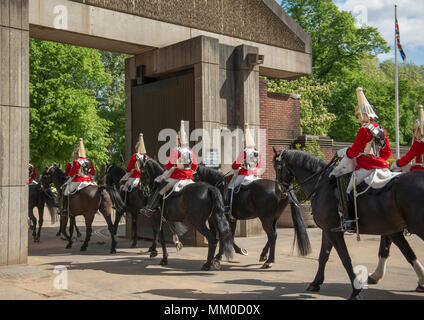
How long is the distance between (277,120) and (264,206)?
781 centimetres

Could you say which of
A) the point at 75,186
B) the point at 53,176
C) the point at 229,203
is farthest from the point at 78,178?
the point at 229,203

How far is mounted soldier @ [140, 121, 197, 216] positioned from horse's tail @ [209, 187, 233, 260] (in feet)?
3.05

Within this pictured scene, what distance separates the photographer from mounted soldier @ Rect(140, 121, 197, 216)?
984cm

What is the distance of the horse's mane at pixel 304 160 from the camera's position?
299 inches

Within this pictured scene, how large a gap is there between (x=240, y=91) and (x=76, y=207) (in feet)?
18.1

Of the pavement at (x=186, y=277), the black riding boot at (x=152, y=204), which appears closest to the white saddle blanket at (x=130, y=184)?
the pavement at (x=186, y=277)

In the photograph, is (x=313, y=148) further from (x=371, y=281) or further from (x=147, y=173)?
(x=371, y=281)

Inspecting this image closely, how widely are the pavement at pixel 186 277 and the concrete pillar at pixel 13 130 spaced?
0.58m

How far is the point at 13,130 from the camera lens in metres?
8.95

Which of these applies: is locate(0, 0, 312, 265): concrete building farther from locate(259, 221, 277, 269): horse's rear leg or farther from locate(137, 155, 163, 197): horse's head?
locate(259, 221, 277, 269): horse's rear leg

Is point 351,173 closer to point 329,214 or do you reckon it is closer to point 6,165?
point 329,214

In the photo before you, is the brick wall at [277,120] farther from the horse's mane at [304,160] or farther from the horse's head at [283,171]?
the horse's mane at [304,160]

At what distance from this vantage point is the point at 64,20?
11.3 m

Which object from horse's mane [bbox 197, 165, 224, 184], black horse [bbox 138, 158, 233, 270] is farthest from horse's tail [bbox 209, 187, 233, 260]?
horse's mane [bbox 197, 165, 224, 184]
